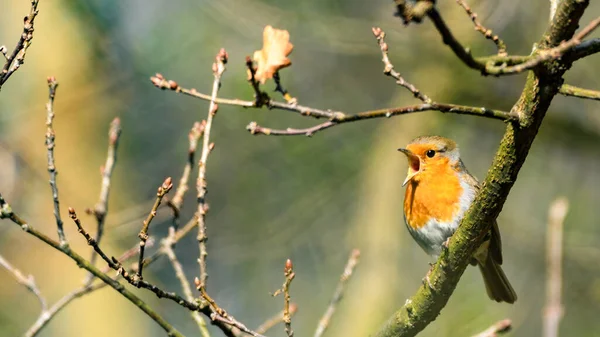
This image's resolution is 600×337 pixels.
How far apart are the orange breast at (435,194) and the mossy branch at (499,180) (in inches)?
36.8

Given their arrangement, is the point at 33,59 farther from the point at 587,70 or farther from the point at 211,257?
the point at 587,70

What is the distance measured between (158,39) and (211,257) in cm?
237

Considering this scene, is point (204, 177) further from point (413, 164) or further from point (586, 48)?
point (413, 164)

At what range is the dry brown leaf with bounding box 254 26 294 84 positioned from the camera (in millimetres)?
1861

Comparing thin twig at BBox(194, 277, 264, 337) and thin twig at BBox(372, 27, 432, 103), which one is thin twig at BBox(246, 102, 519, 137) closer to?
thin twig at BBox(372, 27, 432, 103)

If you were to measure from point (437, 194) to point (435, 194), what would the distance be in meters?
0.01

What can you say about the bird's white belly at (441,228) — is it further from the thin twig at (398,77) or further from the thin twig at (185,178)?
the thin twig at (398,77)

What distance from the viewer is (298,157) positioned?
7738 millimetres

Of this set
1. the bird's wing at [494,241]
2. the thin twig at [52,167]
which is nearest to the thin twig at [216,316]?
the thin twig at [52,167]

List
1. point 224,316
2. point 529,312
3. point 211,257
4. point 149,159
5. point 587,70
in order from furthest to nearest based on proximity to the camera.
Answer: point 149,159 → point 211,257 → point 529,312 → point 587,70 → point 224,316

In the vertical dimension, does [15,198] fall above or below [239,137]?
below

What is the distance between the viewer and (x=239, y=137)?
26.7ft

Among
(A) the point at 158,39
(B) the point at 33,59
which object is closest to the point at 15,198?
(B) the point at 33,59

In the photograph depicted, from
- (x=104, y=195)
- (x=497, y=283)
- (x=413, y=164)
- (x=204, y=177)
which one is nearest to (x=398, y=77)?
(x=204, y=177)
